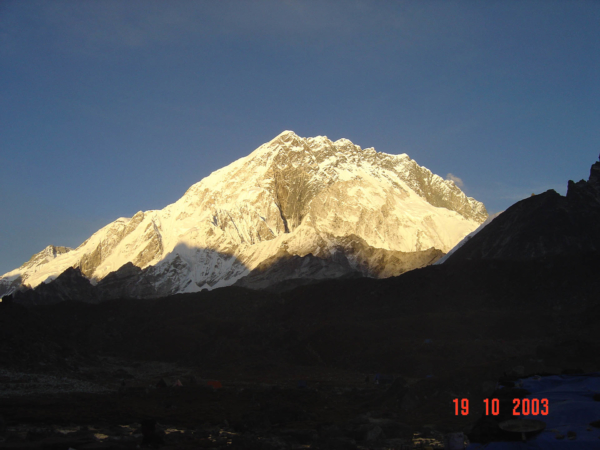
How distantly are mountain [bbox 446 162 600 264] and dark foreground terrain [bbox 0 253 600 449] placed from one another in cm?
1319

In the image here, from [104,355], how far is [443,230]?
160 metres

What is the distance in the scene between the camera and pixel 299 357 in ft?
162

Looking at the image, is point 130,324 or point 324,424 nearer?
point 324,424

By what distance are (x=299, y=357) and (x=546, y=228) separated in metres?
43.0

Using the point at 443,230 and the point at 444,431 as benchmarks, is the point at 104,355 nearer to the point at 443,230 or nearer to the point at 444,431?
the point at 444,431

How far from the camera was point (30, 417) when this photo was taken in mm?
22047

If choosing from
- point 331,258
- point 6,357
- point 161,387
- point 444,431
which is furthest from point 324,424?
point 331,258

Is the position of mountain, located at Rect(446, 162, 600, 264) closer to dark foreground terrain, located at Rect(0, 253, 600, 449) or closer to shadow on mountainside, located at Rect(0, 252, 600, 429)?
shadow on mountainside, located at Rect(0, 252, 600, 429)

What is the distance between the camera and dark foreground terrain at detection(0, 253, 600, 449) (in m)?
21.5

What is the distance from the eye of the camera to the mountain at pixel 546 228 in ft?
233
